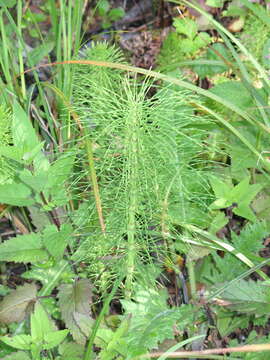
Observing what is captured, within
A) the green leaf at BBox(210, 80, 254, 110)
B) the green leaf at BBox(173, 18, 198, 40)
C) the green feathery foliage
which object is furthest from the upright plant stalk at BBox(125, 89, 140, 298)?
the green leaf at BBox(173, 18, 198, 40)

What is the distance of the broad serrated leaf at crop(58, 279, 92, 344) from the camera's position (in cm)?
125

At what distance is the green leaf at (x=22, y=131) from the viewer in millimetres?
1163

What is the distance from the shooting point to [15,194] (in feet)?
4.10

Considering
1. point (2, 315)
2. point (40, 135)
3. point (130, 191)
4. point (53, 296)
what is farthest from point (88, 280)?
point (40, 135)

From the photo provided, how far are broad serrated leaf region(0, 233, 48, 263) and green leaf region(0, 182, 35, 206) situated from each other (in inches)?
4.9

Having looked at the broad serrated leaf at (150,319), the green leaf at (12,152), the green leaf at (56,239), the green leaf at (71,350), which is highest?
the green leaf at (12,152)

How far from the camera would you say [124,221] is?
1203 mm

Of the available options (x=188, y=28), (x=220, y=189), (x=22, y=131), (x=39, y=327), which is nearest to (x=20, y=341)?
(x=39, y=327)

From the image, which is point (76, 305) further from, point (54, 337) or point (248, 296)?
point (248, 296)

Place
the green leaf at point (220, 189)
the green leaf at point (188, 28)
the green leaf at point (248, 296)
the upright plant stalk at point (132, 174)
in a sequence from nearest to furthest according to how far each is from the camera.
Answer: the upright plant stalk at point (132, 174) < the green leaf at point (248, 296) < the green leaf at point (220, 189) < the green leaf at point (188, 28)

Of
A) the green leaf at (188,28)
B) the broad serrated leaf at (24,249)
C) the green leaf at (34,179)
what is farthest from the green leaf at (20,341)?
the green leaf at (188,28)

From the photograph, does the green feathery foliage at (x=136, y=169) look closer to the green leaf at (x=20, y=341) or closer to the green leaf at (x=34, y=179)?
the green leaf at (x=34, y=179)

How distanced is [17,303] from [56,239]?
0.77ft

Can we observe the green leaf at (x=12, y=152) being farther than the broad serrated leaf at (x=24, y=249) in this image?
No
